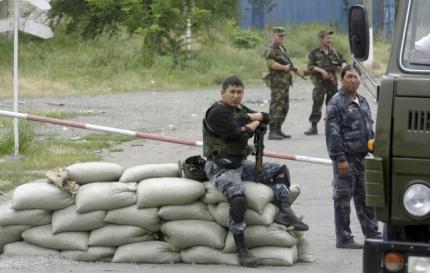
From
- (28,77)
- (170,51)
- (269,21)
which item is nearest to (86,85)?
(28,77)

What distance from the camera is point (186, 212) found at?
9.19 meters

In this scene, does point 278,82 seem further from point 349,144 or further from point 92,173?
point 92,173

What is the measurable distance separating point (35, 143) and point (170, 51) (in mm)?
14094

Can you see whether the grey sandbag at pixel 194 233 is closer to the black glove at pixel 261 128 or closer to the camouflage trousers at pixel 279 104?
the black glove at pixel 261 128

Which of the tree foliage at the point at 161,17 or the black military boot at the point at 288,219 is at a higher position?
the tree foliage at the point at 161,17

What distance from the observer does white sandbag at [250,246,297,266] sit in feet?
30.1

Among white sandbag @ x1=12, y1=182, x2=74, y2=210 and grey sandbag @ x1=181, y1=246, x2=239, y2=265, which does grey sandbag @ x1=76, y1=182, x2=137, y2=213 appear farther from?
grey sandbag @ x1=181, y1=246, x2=239, y2=265

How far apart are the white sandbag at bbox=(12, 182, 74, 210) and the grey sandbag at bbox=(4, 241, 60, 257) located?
1.16 feet

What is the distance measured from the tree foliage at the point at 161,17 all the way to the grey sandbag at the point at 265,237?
20508mm

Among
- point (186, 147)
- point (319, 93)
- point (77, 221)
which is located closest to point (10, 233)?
point (77, 221)

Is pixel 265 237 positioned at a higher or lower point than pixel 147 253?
higher

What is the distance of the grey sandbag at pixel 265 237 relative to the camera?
913 cm

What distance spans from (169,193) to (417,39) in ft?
9.19

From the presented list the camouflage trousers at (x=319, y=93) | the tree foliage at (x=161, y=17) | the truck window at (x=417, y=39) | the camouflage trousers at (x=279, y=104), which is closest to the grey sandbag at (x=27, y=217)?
the truck window at (x=417, y=39)
